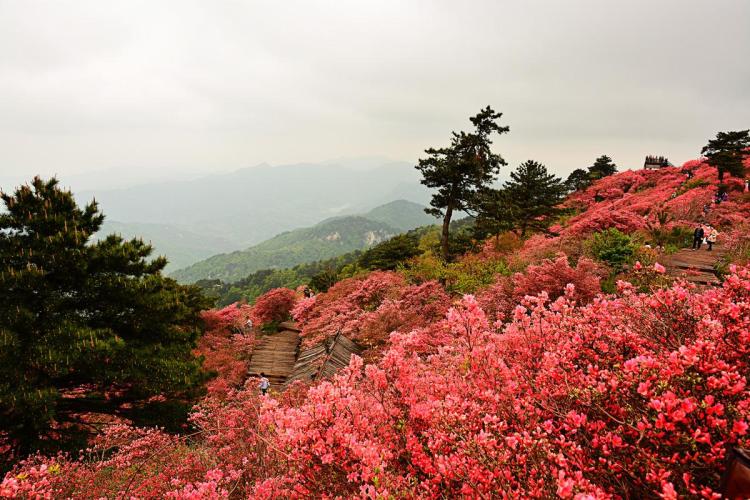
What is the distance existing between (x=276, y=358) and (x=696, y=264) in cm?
1650

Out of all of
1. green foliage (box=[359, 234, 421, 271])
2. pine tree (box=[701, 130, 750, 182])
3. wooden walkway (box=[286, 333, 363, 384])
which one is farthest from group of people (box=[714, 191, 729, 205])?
wooden walkway (box=[286, 333, 363, 384])

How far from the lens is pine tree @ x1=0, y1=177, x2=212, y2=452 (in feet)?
24.3

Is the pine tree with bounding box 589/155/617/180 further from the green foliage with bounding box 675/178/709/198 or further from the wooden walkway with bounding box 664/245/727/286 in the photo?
the wooden walkway with bounding box 664/245/727/286

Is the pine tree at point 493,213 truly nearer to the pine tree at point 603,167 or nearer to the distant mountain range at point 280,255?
the pine tree at point 603,167

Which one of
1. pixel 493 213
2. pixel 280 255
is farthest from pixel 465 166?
pixel 280 255

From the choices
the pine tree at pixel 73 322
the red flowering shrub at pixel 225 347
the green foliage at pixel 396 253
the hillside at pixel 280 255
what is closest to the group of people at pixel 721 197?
the green foliage at pixel 396 253

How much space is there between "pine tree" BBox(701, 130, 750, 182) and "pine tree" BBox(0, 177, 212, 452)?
31.9m

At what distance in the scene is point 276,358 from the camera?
50.7 feet

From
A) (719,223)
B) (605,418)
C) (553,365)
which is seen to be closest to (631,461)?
(605,418)

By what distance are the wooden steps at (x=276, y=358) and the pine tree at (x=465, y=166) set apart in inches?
421

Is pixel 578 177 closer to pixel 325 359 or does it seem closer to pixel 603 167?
pixel 603 167

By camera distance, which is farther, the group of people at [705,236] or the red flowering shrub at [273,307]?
the red flowering shrub at [273,307]

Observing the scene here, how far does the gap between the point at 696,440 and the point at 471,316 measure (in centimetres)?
218

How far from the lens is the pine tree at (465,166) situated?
1808cm
